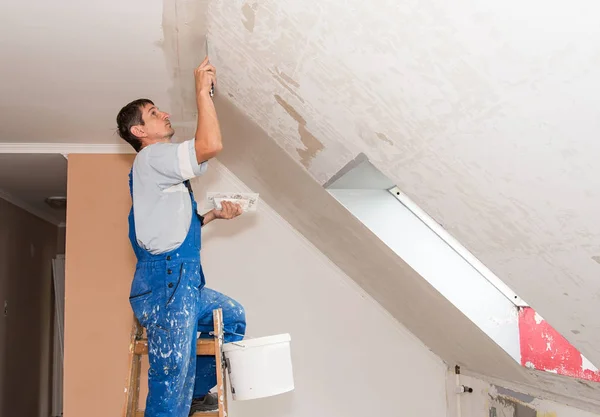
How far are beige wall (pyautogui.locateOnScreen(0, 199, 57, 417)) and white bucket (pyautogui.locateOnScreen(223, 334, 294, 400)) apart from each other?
3.23 metres

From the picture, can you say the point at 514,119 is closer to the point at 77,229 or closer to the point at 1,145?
the point at 77,229

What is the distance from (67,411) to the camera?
3354 mm

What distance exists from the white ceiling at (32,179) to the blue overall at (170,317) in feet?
5.93

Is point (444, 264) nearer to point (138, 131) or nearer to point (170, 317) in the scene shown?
point (170, 317)

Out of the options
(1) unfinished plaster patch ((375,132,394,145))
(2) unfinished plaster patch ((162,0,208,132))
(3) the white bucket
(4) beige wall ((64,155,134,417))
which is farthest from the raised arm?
(4) beige wall ((64,155,134,417))

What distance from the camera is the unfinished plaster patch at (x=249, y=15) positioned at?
5.88ft

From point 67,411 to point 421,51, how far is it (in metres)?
2.93

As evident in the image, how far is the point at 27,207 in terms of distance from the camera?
545cm

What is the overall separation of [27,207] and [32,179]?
1272 millimetres

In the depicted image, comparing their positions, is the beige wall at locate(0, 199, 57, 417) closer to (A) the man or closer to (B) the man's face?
(B) the man's face

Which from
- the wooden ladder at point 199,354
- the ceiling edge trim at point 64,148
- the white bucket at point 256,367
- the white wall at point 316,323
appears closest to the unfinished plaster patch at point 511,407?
the white wall at point 316,323

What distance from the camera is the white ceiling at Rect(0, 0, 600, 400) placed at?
4.03 feet

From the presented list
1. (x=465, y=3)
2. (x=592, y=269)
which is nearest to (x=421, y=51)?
(x=465, y=3)

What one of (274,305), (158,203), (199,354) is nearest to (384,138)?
(158,203)
